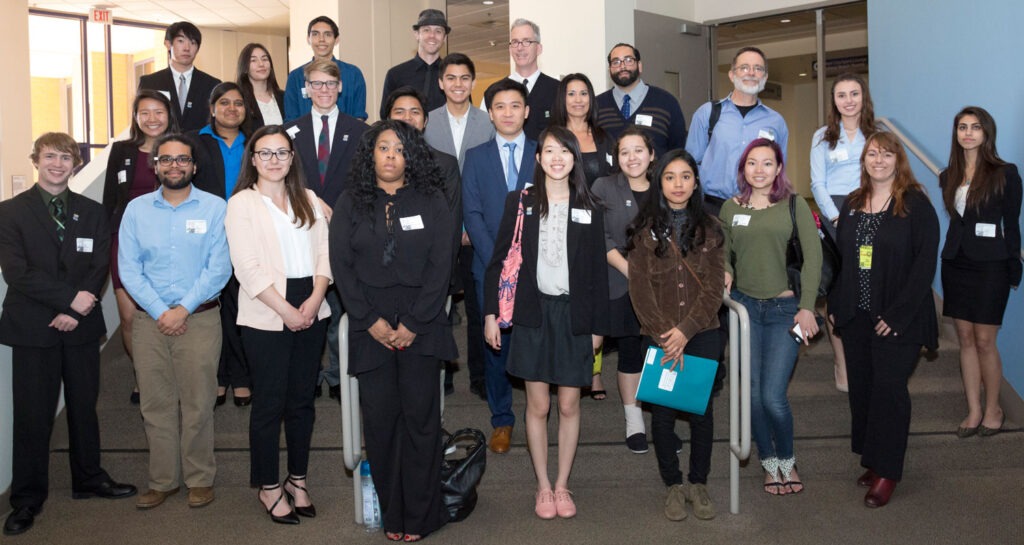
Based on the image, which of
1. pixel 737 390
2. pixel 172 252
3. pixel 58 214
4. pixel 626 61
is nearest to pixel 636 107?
pixel 626 61

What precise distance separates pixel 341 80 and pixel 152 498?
253 cm

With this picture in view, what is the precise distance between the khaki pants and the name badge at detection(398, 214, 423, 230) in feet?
3.58

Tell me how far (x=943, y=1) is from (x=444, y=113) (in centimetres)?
363

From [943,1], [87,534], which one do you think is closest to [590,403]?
[87,534]

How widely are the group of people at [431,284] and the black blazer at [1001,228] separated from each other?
1 centimetres

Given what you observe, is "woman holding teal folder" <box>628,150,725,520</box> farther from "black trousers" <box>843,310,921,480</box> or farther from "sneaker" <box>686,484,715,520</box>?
"black trousers" <box>843,310,921,480</box>

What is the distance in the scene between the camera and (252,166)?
3.80 meters

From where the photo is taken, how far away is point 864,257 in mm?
3998

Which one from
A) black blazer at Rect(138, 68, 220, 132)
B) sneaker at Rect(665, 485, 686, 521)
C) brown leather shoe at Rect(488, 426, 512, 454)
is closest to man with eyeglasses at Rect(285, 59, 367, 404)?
brown leather shoe at Rect(488, 426, 512, 454)

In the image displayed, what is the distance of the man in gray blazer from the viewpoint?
182 inches

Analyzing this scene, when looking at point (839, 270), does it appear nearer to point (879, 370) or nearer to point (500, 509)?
point (879, 370)

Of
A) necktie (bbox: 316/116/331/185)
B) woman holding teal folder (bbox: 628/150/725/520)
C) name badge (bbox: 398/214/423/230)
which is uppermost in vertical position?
necktie (bbox: 316/116/331/185)

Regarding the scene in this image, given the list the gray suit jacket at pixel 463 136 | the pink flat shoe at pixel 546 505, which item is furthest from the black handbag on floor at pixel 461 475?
the gray suit jacket at pixel 463 136

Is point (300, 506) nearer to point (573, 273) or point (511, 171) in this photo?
point (573, 273)
